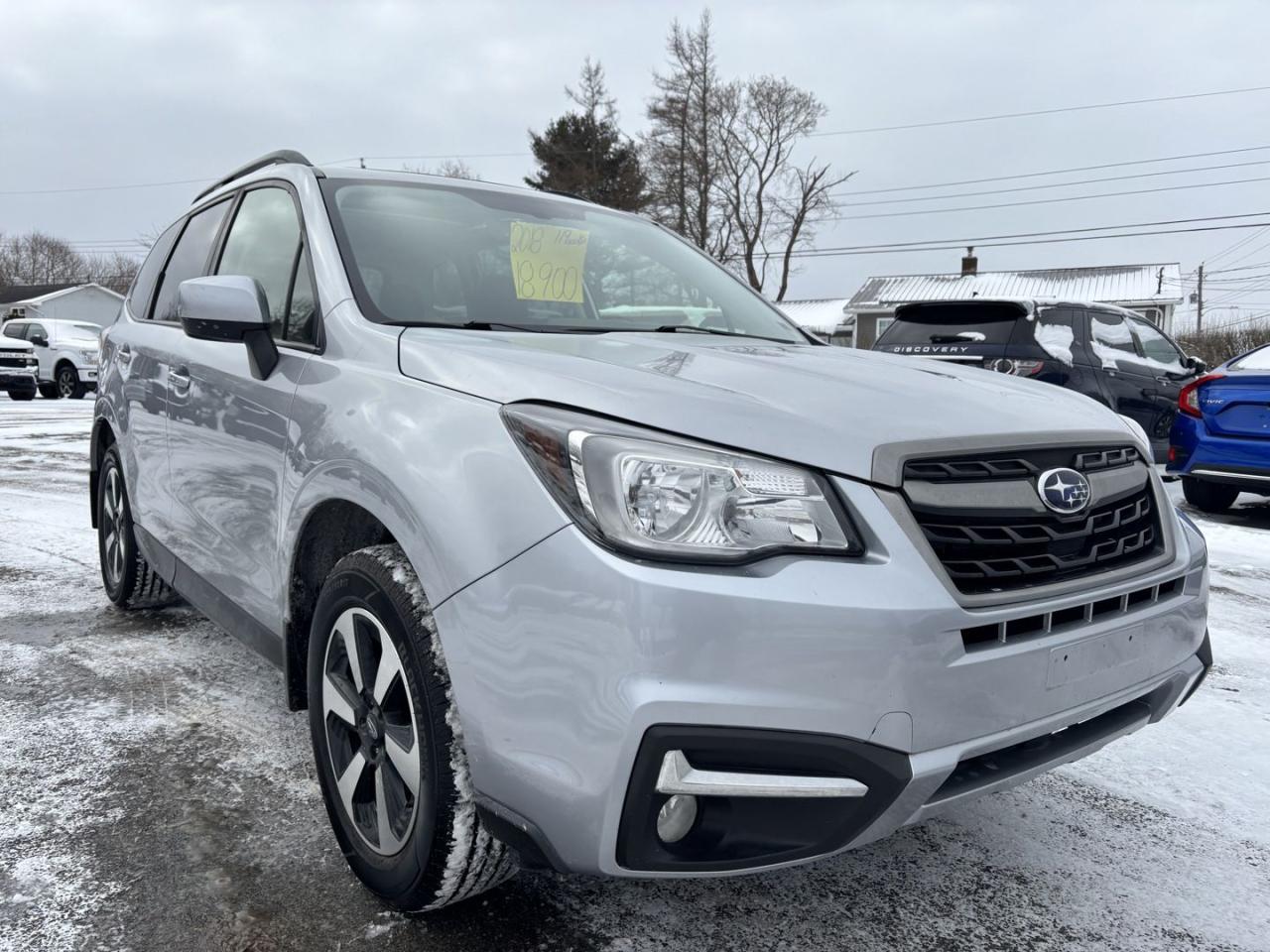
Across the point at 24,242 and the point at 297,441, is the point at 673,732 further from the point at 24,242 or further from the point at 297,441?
the point at 24,242

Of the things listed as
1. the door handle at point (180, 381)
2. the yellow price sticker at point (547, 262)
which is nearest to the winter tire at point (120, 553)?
the door handle at point (180, 381)

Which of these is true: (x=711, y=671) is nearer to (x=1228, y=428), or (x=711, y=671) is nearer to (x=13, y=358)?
(x=1228, y=428)

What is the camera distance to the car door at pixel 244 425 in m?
2.46

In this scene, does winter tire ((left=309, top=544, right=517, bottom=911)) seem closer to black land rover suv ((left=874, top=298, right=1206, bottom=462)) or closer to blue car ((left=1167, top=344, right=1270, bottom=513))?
black land rover suv ((left=874, top=298, right=1206, bottom=462))

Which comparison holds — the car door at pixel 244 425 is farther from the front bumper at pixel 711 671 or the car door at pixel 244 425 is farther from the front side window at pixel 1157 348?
the front side window at pixel 1157 348

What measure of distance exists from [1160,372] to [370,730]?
8703mm

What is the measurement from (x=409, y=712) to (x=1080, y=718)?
1273mm

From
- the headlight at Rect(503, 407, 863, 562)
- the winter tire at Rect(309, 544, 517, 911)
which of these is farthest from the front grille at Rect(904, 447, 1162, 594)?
the winter tire at Rect(309, 544, 517, 911)

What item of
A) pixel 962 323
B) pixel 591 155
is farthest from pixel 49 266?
pixel 962 323

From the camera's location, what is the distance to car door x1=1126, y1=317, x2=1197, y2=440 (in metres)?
8.62

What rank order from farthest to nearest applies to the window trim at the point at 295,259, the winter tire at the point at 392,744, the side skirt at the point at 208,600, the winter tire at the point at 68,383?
the winter tire at the point at 68,383
the side skirt at the point at 208,600
the window trim at the point at 295,259
the winter tire at the point at 392,744

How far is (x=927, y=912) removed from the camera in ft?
6.81

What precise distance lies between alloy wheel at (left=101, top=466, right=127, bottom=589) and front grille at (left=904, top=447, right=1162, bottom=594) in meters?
3.57

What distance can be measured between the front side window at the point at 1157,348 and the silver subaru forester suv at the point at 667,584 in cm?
751
